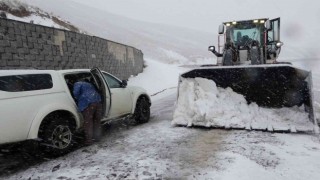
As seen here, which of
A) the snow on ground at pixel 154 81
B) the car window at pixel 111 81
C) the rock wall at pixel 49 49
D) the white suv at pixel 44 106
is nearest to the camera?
the white suv at pixel 44 106

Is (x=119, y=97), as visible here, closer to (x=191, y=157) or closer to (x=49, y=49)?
(x=191, y=157)

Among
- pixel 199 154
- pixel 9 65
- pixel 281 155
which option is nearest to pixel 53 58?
pixel 9 65

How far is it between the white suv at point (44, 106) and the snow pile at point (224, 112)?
1972 mm

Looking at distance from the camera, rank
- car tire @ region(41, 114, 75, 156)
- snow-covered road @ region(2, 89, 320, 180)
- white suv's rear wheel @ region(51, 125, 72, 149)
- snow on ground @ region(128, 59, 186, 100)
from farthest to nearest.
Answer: snow on ground @ region(128, 59, 186, 100) → white suv's rear wheel @ region(51, 125, 72, 149) → car tire @ region(41, 114, 75, 156) → snow-covered road @ region(2, 89, 320, 180)

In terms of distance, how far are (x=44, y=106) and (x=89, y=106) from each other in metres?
1.06

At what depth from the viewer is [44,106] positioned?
5832 mm

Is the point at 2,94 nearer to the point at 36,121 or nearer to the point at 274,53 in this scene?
the point at 36,121

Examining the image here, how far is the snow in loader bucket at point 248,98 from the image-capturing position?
7727 millimetres

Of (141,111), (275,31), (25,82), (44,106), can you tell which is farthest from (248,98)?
(25,82)

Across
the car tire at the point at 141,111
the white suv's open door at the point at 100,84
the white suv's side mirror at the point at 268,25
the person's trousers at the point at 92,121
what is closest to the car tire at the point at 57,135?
the person's trousers at the point at 92,121

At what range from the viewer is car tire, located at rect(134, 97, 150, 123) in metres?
9.05

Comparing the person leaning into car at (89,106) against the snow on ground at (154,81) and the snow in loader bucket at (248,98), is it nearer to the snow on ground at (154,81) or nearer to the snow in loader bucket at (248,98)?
the snow in loader bucket at (248,98)

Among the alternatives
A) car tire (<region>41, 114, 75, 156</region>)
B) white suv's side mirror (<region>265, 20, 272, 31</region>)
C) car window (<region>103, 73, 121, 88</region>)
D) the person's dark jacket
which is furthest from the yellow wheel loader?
car tire (<region>41, 114, 75, 156</region>)

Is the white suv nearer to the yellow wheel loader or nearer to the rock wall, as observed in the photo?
the yellow wheel loader
